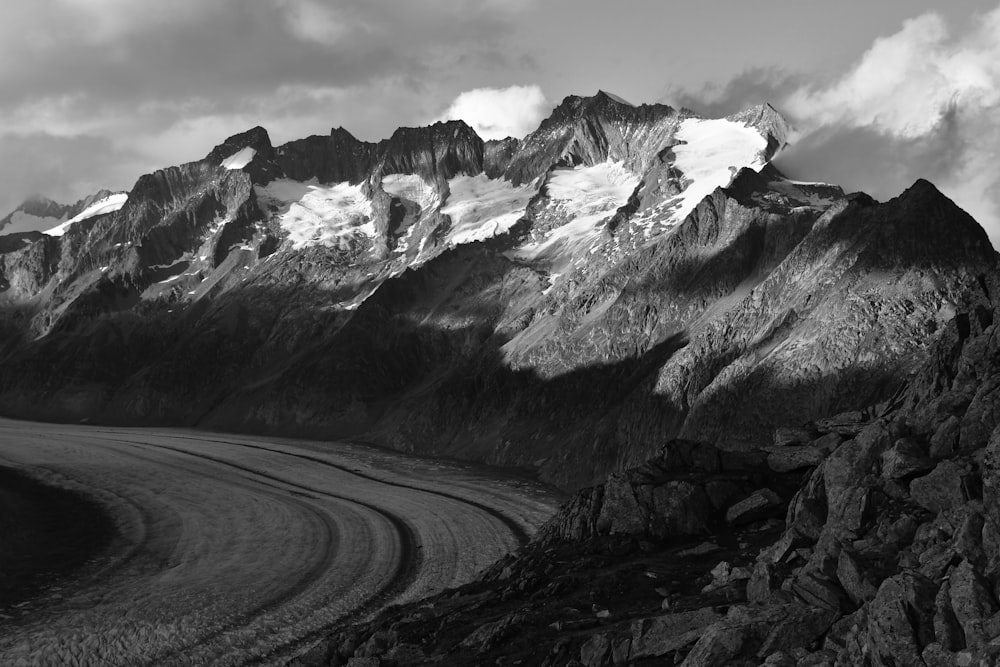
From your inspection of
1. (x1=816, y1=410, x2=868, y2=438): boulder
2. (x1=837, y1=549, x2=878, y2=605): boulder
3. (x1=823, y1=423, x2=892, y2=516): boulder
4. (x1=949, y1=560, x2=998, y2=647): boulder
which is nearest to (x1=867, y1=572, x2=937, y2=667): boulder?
(x1=949, y1=560, x2=998, y2=647): boulder

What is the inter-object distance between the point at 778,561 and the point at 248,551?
4112 cm

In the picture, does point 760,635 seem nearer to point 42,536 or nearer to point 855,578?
point 855,578

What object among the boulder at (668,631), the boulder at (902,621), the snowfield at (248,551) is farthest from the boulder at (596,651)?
the snowfield at (248,551)

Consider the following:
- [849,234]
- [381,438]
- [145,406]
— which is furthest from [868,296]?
[145,406]

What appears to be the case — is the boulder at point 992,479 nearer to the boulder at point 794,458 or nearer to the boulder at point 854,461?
the boulder at point 854,461

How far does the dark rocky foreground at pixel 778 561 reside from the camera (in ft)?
63.3

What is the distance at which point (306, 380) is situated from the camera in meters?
170

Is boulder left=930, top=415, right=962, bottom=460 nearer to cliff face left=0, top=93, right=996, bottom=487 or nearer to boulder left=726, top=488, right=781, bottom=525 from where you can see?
boulder left=726, top=488, right=781, bottom=525

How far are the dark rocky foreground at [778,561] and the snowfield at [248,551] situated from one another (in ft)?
37.6

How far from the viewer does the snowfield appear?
44.3 meters

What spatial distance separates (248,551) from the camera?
2373 inches

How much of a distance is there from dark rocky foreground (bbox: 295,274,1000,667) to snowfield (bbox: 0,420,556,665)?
452 inches

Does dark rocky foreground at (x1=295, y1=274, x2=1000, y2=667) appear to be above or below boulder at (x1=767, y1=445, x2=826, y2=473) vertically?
below

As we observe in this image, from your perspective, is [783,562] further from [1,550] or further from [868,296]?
[868,296]
